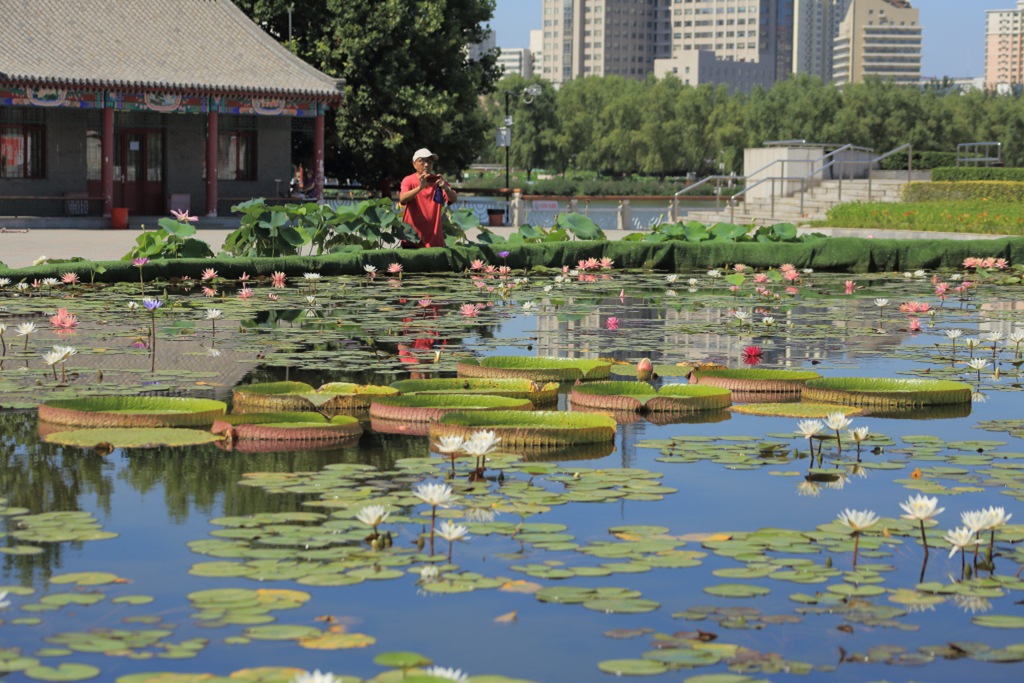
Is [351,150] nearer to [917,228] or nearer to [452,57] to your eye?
[452,57]

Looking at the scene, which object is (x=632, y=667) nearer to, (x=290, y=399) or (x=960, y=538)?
(x=960, y=538)

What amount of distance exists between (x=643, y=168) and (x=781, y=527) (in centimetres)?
10245

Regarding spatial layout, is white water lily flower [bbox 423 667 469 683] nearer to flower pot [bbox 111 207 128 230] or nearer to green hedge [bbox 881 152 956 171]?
flower pot [bbox 111 207 128 230]

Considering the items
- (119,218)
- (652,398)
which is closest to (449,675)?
(652,398)

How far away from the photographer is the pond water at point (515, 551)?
3.86 metres

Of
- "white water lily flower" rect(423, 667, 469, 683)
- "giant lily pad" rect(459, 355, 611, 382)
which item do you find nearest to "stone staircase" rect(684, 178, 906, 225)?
"giant lily pad" rect(459, 355, 611, 382)

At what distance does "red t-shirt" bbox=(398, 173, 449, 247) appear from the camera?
17.8m

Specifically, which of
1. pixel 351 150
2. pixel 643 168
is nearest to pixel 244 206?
pixel 351 150

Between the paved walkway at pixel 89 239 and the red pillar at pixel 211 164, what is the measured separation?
1.75 m

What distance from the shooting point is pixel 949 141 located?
93250mm

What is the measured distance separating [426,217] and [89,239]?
1059cm

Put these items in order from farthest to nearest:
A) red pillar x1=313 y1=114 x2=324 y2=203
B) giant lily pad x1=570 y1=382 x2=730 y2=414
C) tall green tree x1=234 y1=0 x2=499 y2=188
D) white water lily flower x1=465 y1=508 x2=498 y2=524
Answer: tall green tree x1=234 y1=0 x2=499 y2=188 → red pillar x1=313 y1=114 x2=324 y2=203 → giant lily pad x1=570 y1=382 x2=730 y2=414 → white water lily flower x1=465 y1=508 x2=498 y2=524

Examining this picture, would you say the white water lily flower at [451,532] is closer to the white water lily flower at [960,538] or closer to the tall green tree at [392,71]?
the white water lily flower at [960,538]

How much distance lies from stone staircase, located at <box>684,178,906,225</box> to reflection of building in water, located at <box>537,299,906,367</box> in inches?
794
